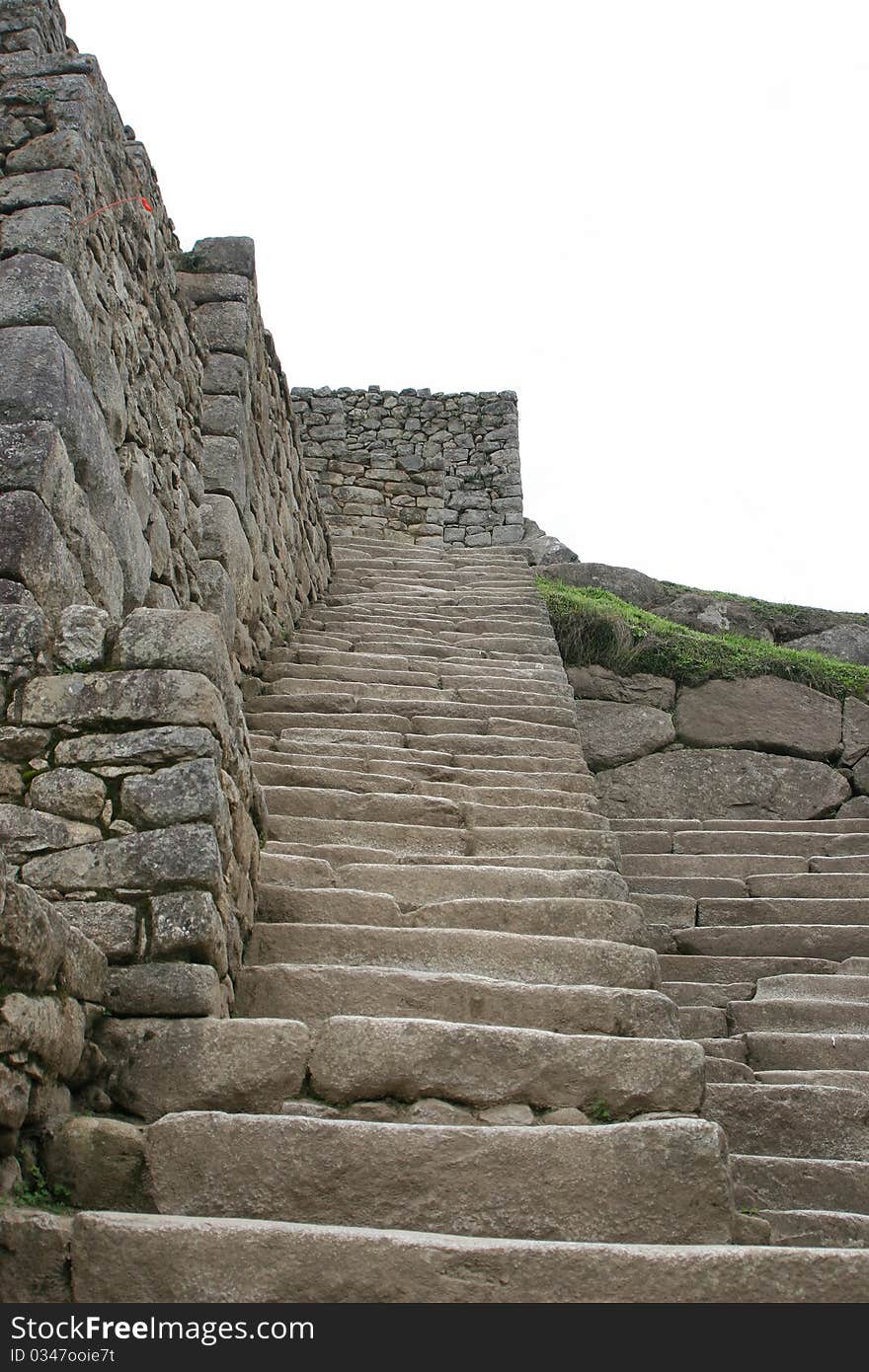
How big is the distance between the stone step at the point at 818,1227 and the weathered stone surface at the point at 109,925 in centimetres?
190

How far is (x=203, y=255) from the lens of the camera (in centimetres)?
745

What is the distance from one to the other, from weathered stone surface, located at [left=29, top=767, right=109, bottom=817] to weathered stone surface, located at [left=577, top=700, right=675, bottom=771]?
594 cm

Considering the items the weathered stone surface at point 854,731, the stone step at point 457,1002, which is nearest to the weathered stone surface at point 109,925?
the stone step at point 457,1002

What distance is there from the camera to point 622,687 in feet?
32.0

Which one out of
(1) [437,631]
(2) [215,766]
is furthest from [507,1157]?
(1) [437,631]

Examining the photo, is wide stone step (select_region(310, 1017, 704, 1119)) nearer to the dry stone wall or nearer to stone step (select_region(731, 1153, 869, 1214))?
stone step (select_region(731, 1153, 869, 1214))

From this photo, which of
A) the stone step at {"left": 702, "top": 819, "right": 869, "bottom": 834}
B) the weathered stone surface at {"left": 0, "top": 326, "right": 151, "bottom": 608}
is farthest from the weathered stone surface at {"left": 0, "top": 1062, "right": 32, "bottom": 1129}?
the stone step at {"left": 702, "top": 819, "right": 869, "bottom": 834}

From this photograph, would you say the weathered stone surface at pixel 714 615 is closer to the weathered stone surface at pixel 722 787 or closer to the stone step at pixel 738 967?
the weathered stone surface at pixel 722 787

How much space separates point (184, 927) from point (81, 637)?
0.99 metres

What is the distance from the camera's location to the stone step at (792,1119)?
4.13m

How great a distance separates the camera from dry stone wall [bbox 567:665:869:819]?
8875 mm

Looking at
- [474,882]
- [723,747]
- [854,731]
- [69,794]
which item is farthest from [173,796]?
[854,731]
